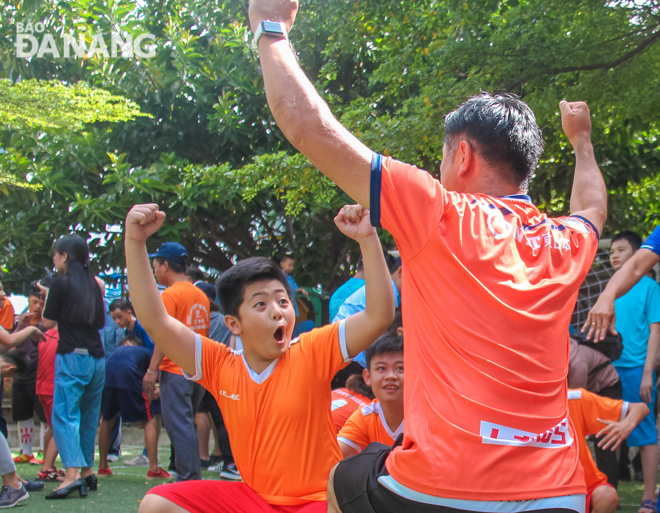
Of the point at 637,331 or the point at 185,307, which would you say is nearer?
the point at 637,331

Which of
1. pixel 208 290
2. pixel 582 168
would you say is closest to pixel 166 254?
pixel 208 290

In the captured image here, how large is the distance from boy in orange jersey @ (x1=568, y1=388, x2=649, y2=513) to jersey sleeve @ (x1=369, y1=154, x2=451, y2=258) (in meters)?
2.18

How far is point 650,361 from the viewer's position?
5285 millimetres

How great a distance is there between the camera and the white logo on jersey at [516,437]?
1.55m

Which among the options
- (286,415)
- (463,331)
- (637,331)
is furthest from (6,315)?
(463,331)

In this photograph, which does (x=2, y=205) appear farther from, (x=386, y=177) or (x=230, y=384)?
(x=386, y=177)

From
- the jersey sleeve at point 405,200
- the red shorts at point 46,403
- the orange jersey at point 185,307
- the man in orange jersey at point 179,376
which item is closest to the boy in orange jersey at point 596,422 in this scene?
the jersey sleeve at point 405,200

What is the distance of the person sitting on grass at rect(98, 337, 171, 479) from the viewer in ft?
23.3

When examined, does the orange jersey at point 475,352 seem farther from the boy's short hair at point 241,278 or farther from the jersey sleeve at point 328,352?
the boy's short hair at point 241,278

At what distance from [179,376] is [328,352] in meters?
3.49

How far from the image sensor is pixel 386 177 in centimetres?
158

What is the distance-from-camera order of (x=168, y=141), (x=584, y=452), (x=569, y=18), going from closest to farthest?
1. (x=584, y=452)
2. (x=569, y=18)
3. (x=168, y=141)

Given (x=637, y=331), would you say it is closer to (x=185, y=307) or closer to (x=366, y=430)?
(x=366, y=430)

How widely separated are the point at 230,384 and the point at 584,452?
6.11ft
